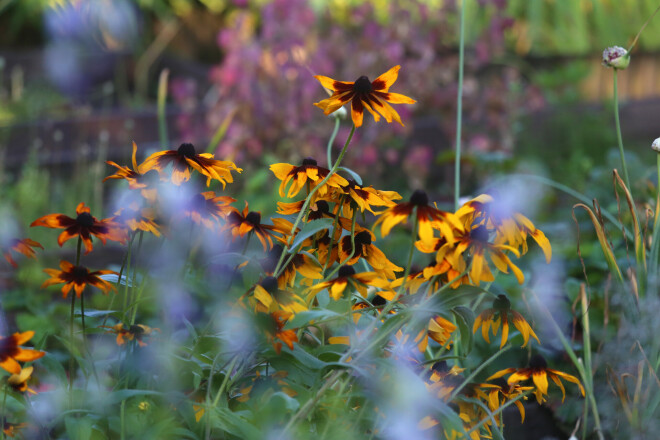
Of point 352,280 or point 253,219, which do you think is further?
point 253,219

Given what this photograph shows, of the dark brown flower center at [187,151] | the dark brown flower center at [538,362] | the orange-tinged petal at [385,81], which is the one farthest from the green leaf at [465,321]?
the dark brown flower center at [187,151]

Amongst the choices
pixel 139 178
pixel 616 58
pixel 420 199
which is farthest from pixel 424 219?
pixel 616 58

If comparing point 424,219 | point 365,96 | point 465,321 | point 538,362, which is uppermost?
point 365,96

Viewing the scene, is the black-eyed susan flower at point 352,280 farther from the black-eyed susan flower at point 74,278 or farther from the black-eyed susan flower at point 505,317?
the black-eyed susan flower at point 74,278

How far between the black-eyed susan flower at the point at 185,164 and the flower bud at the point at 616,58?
655 millimetres

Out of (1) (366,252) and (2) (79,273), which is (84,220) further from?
(1) (366,252)

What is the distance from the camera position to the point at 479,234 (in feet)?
2.80

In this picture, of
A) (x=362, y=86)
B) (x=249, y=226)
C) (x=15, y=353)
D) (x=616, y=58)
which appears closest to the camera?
(x=15, y=353)

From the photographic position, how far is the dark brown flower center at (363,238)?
99 centimetres

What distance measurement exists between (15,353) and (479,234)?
516mm

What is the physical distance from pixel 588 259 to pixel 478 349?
55cm

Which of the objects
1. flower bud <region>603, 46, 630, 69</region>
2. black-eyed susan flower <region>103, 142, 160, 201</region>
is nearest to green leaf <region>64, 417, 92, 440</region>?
black-eyed susan flower <region>103, 142, 160, 201</region>

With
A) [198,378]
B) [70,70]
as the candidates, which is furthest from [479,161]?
[70,70]

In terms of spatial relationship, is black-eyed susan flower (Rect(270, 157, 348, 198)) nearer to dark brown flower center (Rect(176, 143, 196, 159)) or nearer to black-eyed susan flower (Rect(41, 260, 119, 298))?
dark brown flower center (Rect(176, 143, 196, 159))
